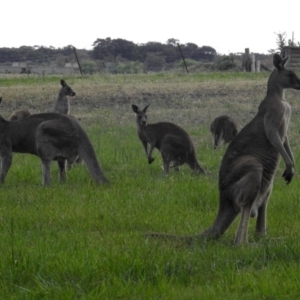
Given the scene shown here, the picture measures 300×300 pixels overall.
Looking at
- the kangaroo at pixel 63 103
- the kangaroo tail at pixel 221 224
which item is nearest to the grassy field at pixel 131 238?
the kangaroo tail at pixel 221 224

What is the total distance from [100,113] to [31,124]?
9.55m

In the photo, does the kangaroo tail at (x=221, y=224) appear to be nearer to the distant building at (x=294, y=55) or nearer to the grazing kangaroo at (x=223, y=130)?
the grazing kangaroo at (x=223, y=130)

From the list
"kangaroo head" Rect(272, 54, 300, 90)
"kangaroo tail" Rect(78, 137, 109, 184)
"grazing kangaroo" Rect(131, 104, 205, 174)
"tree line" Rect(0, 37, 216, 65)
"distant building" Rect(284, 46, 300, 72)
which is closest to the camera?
"kangaroo head" Rect(272, 54, 300, 90)

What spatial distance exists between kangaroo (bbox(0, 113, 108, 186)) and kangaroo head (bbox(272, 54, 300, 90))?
9.96 feet

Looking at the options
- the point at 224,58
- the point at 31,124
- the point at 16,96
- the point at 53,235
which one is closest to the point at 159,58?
the point at 224,58

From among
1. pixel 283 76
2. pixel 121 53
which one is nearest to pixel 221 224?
pixel 283 76

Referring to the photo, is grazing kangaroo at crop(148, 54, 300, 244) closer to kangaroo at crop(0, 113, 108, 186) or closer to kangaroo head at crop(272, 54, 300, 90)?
kangaroo head at crop(272, 54, 300, 90)

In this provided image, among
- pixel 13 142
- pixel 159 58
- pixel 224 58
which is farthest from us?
pixel 159 58

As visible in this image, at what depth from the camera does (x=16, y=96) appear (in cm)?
2277

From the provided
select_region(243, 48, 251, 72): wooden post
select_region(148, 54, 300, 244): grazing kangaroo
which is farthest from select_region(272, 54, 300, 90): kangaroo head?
select_region(243, 48, 251, 72): wooden post

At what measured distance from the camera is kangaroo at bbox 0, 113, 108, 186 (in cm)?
989

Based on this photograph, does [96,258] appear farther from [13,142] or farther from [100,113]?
[100,113]

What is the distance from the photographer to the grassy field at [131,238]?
16.4 ft

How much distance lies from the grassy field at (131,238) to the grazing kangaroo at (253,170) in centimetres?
17
